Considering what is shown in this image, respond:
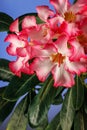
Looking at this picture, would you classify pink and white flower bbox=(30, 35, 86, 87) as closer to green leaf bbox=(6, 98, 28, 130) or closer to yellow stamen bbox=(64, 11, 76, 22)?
yellow stamen bbox=(64, 11, 76, 22)

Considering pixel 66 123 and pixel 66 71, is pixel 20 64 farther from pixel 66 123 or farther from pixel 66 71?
pixel 66 123

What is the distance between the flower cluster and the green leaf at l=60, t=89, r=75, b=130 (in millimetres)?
235

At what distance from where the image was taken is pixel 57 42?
0.79 metres

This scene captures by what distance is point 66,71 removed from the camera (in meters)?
0.85

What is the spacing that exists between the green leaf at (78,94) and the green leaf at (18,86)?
12 cm

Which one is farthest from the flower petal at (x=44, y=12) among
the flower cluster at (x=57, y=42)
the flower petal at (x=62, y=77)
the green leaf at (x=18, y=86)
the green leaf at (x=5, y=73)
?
the green leaf at (x=5, y=73)

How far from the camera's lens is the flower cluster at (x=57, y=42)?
31.1 inches

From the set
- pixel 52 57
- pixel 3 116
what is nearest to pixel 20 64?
pixel 52 57

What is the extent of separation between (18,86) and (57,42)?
0.27 metres

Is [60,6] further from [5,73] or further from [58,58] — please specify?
[5,73]

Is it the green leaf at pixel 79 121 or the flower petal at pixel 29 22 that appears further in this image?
the green leaf at pixel 79 121

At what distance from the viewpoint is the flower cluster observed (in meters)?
0.79

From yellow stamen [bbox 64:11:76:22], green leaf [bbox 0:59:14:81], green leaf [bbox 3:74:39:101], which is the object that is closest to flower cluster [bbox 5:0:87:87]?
yellow stamen [bbox 64:11:76:22]

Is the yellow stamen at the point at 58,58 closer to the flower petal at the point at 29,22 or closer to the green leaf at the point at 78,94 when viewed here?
the flower petal at the point at 29,22
